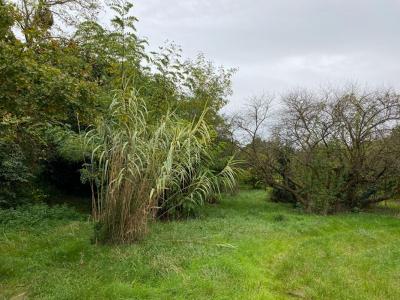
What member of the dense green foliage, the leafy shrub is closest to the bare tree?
the dense green foliage

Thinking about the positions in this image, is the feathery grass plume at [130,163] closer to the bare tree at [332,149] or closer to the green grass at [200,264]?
the green grass at [200,264]

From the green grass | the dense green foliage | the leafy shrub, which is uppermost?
the dense green foliage

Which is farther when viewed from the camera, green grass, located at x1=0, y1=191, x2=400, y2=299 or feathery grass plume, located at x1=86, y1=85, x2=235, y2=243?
feathery grass plume, located at x1=86, y1=85, x2=235, y2=243

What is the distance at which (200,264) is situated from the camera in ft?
17.1

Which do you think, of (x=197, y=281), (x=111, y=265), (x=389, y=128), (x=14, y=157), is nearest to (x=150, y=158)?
(x=111, y=265)

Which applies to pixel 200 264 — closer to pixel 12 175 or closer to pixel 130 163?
pixel 130 163

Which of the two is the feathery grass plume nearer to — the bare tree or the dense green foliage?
the dense green foliage

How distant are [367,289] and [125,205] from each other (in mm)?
3383

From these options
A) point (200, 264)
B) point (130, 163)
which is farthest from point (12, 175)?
point (200, 264)

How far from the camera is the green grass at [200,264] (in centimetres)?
449

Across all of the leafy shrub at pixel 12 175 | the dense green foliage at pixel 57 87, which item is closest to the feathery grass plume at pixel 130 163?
the dense green foliage at pixel 57 87

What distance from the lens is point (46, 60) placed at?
564 centimetres

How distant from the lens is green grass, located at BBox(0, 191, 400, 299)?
14.7ft

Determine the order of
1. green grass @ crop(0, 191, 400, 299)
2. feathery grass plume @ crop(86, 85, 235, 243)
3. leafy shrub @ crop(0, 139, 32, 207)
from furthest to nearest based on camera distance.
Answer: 1. leafy shrub @ crop(0, 139, 32, 207)
2. feathery grass plume @ crop(86, 85, 235, 243)
3. green grass @ crop(0, 191, 400, 299)
